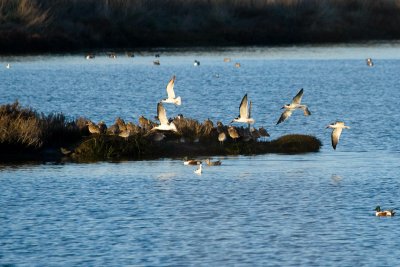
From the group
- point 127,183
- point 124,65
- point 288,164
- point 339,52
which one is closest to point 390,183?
point 288,164

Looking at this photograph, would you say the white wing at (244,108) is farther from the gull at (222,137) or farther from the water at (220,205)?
the water at (220,205)

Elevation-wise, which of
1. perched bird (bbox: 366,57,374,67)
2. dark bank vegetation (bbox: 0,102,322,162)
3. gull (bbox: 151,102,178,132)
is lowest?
dark bank vegetation (bbox: 0,102,322,162)

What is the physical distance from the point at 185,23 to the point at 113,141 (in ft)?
187

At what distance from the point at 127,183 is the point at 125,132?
290cm

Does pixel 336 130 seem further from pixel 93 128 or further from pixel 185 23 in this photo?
pixel 185 23

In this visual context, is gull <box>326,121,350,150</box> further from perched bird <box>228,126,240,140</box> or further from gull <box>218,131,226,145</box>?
gull <box>218,131,226,145</box>

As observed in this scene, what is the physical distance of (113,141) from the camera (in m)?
31.2

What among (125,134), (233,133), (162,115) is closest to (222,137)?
(233,133)

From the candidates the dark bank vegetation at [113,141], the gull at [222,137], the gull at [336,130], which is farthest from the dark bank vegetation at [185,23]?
the gull at [336,130]

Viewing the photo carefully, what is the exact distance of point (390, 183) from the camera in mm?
28000

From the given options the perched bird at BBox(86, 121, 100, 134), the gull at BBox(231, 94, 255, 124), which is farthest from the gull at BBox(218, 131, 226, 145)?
the perched bird at BBox(86, 121, 100, 134)

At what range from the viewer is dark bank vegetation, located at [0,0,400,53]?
79875 millimetres

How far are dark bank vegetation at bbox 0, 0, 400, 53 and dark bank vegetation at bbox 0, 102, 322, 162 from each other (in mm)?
46987

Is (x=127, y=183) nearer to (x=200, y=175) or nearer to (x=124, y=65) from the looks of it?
(x=200, y=175)
